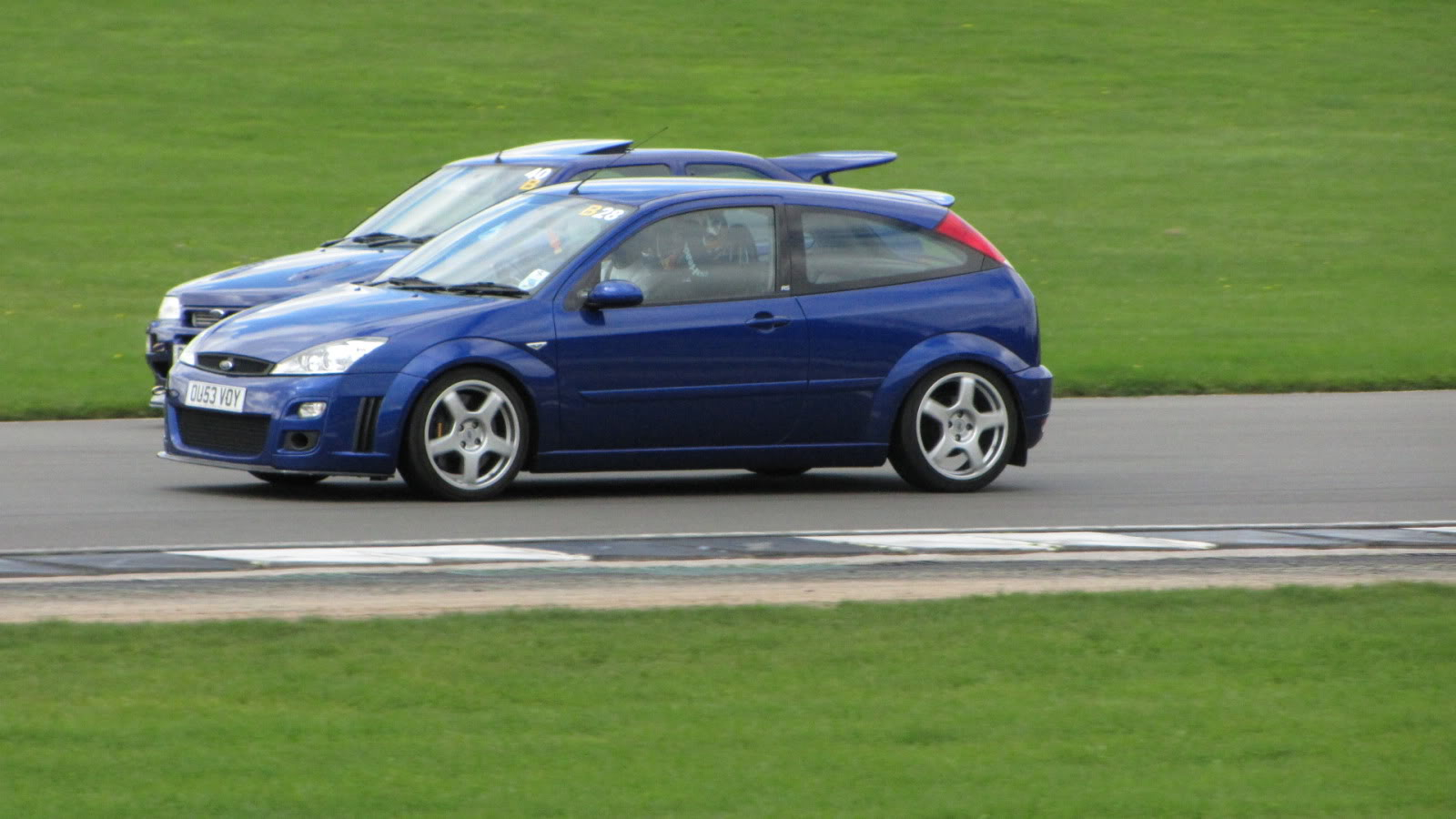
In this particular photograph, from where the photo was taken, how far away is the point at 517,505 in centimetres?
1100

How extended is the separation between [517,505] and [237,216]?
658 inches

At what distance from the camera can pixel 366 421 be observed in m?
10.7

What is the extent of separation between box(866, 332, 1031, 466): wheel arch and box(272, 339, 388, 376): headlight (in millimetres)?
2434

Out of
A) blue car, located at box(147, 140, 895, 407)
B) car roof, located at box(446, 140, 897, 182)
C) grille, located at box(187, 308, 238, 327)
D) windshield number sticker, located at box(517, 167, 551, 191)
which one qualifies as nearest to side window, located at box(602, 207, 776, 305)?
blue car, located at box(147, 140, 895, 407)

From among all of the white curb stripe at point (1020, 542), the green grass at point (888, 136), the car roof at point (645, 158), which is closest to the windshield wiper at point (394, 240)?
the car roof at point (645, 158)

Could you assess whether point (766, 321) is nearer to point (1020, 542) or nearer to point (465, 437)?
point (465, 437)

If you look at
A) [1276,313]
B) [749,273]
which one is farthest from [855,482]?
[1276,313]

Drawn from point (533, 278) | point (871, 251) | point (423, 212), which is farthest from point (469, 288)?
point (423, 212)

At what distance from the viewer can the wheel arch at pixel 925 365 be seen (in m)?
11.6

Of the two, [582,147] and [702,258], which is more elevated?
[582,147]

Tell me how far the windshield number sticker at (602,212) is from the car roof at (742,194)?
2.7 inches

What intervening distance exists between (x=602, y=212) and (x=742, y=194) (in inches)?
26.9

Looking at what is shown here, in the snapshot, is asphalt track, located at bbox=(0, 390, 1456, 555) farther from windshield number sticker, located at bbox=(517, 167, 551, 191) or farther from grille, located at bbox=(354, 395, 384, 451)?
windshield number sticker, located at bbox=(517, 167, 551, 191)

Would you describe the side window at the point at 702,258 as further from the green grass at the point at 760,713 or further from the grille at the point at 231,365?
the green grass at the point at 760,713
